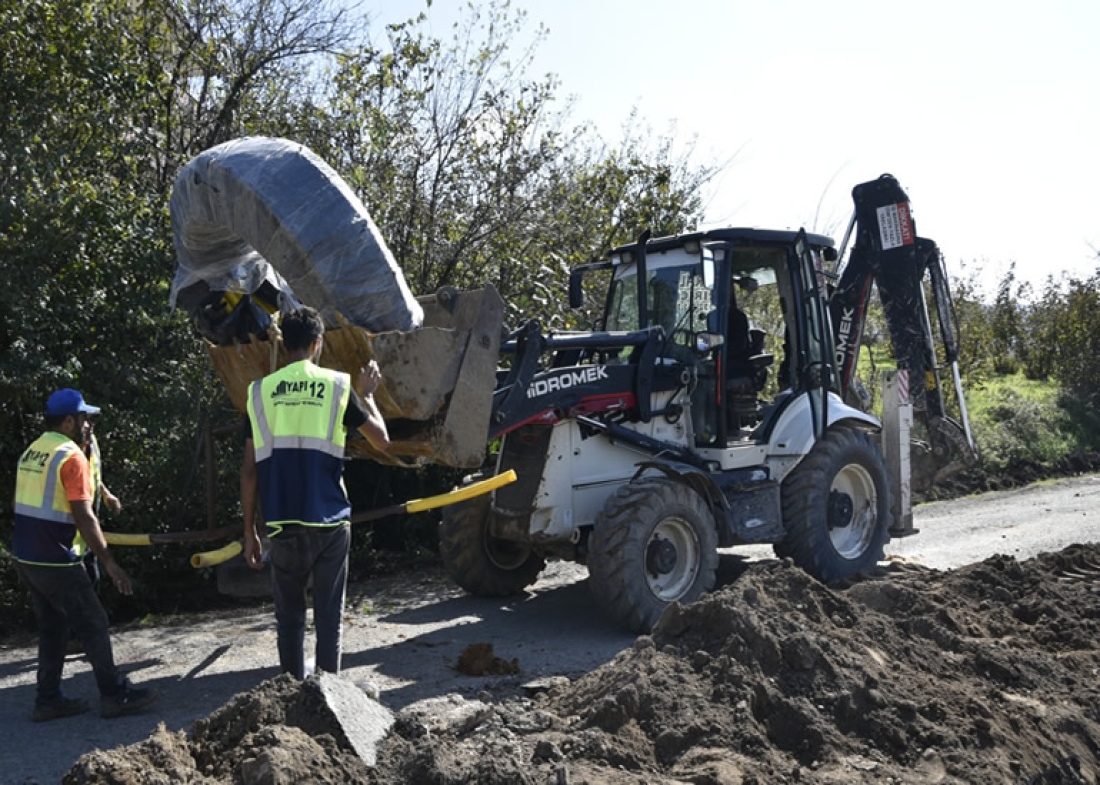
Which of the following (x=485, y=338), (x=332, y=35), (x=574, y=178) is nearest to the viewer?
(x=485, y=338)

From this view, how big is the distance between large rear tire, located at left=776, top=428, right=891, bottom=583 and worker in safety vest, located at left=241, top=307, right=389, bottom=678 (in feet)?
14.5

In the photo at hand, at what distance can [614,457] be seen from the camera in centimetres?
827

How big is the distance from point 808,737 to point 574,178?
8983 mm

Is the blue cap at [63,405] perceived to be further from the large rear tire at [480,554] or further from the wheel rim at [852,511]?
the wheel rim at [852,511]

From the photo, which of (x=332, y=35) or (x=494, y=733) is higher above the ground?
(x=332, y=35)

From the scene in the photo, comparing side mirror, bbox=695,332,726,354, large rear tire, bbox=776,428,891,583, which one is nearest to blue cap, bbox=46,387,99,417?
side mirror, bbox=695,332,726,354

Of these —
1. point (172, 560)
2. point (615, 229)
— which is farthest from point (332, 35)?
point (172, 560)

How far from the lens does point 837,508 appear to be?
9.30 meters

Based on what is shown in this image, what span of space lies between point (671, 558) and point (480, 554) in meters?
1.62

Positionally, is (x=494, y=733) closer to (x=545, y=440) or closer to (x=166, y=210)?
(x=545, y=440)

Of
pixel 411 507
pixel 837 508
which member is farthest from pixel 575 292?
pixel 837 508

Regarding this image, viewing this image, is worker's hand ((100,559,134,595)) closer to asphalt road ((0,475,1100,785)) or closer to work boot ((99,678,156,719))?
work boot ((99,678,156,719))

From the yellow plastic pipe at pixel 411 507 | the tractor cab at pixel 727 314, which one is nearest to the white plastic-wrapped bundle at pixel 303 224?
the yellow plastic pipe at pixel 411 507

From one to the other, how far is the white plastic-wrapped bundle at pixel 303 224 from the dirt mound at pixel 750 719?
242 centimetres
